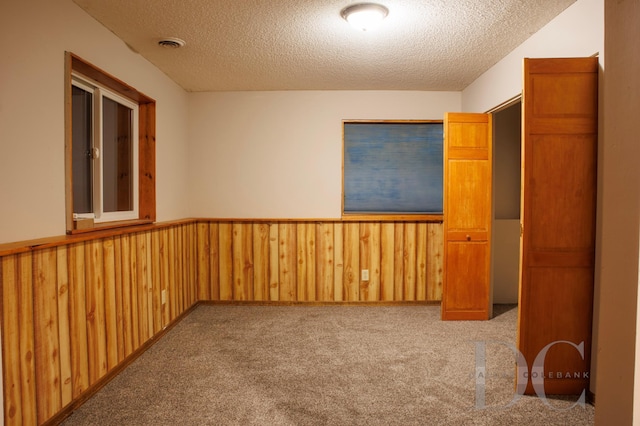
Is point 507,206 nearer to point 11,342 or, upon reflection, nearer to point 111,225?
point 111,225

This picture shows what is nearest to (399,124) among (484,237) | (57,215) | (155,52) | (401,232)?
(401,232)

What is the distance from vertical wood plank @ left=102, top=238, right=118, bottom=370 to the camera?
238 cm

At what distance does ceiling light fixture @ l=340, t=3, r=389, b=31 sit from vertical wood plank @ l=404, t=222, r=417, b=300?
2.29m

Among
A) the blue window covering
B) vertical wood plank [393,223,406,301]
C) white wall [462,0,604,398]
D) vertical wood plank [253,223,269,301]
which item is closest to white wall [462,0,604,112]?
white wall [462,0,604,398]

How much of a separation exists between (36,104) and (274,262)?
2.69 m

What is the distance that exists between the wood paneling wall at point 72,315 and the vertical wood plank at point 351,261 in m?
1.91

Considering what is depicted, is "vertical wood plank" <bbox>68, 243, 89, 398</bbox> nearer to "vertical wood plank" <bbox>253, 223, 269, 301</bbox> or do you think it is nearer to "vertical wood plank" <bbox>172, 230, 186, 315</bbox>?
"vertical wood plank" <bbox>172, 230, 186, 315</bbox>

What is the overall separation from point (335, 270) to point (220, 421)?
2394 millimetres

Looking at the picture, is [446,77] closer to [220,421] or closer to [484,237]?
[484,237]

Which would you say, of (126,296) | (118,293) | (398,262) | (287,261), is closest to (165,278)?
(126,296)

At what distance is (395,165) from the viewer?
420 cm

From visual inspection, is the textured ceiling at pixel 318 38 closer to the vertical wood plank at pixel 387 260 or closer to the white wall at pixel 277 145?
the white wall at pixel 277 145

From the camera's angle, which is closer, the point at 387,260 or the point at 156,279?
the point at 156,279

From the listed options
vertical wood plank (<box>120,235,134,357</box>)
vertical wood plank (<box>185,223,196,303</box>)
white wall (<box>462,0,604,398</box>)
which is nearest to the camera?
white wall (<box>462,0,604,398</box>)
